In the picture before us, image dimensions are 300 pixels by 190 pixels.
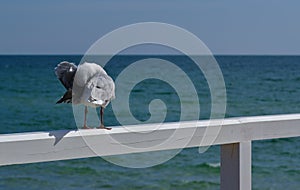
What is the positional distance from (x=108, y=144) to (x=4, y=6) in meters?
39.2

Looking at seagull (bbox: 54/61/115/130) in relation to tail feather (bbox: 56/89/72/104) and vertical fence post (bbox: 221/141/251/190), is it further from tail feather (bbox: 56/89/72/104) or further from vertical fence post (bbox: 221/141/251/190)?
vertical fence post (bbox: 221/141/251/190)

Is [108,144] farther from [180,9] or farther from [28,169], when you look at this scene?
[180,9]

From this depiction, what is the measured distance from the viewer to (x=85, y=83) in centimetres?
173

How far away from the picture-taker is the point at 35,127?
18391mm

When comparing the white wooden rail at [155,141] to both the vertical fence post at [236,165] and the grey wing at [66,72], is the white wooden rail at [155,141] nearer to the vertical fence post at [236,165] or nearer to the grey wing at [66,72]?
the vertical fence post at [236,165]

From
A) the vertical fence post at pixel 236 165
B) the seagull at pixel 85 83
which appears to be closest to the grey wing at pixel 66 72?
the seagull at pixel 85 83

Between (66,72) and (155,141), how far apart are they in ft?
1.17

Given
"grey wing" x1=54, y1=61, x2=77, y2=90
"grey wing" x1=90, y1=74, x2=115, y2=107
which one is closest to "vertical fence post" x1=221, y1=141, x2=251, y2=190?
"grey wing" x1=90, y1=74, x2=115, y2=107

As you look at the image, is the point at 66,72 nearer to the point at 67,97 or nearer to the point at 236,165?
the point at 67,97

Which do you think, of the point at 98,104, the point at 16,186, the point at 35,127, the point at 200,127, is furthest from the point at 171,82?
the point at 35,127

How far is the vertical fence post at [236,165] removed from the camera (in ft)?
6.61

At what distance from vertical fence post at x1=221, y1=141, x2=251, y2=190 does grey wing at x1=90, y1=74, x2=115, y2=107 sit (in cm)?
48

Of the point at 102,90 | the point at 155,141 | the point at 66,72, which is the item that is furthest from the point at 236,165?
the point at 66,72

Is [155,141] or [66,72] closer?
[66,72]
